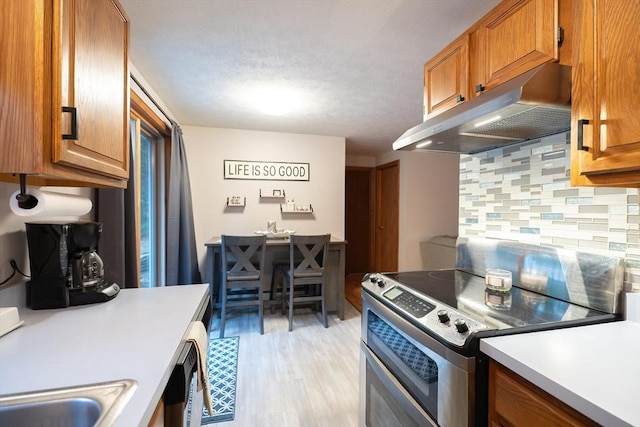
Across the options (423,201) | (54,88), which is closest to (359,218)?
(423,201)

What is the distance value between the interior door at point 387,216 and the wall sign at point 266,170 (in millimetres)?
1743

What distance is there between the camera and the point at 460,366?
2.77ft

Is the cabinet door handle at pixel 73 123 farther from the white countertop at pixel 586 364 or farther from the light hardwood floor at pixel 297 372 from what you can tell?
the light hardwood floor at pixel 297 372

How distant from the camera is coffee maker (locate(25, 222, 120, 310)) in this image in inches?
42.4

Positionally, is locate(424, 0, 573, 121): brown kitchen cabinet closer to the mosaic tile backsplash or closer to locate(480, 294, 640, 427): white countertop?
the mosaic tile backsplash

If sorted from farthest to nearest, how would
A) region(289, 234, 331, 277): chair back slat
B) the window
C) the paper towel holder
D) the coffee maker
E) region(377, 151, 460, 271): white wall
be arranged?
1. region(377, 151, 460, 271): white wall
2. region(289, 234, 331, 277): chair back slat
3. the window
4. the coffee maker
5. the paper towel holder

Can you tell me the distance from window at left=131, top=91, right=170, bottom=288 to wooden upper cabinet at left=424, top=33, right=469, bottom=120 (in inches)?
92.7

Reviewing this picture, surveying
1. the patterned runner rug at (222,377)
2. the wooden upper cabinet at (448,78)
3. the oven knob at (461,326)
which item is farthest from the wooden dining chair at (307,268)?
the oven knob at (461,326)

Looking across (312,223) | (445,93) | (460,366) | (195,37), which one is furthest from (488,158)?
(312,223)

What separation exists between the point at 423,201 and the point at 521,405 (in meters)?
4.08

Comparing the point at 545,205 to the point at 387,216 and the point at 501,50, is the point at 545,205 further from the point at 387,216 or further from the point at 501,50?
the point at 387,216

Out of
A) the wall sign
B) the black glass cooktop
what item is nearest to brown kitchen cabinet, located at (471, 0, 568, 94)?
the black glass cooktop

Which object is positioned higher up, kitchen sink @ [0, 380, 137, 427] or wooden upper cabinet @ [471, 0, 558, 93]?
wooden upper cabinet @ [471, 0, 558, 93]

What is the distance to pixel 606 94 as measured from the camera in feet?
2.65
